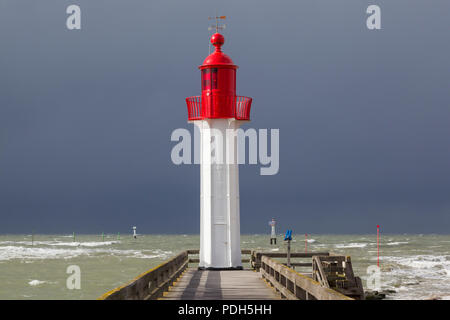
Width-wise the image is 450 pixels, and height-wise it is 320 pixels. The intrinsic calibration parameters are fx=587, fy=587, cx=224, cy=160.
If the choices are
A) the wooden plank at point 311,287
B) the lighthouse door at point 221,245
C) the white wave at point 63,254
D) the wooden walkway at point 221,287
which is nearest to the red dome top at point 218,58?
the lighthouse door at point 221,245

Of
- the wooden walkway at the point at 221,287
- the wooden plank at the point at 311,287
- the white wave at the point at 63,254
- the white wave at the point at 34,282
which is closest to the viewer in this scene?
the wooden plank at the point at 311,287

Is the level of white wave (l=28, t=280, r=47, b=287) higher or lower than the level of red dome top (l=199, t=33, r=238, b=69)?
lower

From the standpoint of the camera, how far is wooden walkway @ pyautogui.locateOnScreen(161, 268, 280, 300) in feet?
47.3

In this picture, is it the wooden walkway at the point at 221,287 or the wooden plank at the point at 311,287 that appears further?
the wooden walkway at the point at 221,287

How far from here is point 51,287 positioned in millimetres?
38031

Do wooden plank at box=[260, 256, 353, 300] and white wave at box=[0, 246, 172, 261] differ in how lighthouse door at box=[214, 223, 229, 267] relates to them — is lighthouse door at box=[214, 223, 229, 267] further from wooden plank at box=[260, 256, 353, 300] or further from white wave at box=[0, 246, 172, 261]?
white wave at box=[0, 246, 172, 261]

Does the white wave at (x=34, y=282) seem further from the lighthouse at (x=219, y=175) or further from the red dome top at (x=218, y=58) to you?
the red dome top at (x=218, y=58)

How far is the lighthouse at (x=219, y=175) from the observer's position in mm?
21578

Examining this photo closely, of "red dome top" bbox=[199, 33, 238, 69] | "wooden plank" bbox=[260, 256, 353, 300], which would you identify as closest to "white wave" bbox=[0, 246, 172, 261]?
"red dome top" bbox=[199, 33, 238, 69]

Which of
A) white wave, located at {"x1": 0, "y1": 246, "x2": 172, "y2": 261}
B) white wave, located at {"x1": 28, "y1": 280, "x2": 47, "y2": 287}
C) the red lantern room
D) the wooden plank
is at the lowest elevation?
white wave, located at {"x1": 0, "y1": 246, "x2": 172, "y2": 261}

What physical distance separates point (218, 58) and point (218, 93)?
1403 millimetres

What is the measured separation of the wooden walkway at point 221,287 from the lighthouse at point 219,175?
0.91 metres

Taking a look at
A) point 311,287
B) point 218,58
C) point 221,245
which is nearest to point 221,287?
point 221,245
